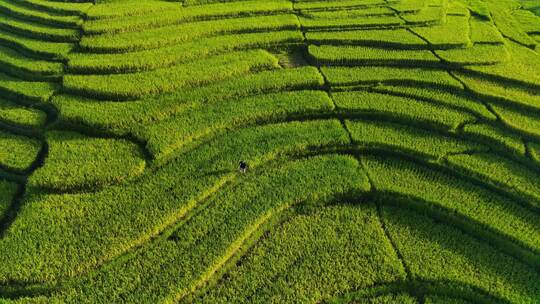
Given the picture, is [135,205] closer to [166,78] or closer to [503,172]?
[166,78]

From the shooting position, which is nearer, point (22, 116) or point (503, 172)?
point (503, 172)

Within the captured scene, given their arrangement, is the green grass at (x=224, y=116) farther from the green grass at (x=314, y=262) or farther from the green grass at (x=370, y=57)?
the green grass at (x=314, y=262)

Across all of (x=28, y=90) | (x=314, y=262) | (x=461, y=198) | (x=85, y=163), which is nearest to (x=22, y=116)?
(x=28, y=90)

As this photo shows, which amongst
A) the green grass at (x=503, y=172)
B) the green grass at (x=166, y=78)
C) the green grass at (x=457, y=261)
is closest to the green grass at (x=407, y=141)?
the green grass at (x=503, y=172)

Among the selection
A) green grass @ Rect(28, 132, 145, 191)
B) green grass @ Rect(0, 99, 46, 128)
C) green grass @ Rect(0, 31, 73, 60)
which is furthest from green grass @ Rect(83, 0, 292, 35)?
green grass @ Rect(28, 132, 145, 191)

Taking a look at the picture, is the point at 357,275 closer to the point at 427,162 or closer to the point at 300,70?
the point at 427,162

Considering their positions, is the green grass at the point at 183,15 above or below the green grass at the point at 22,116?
above

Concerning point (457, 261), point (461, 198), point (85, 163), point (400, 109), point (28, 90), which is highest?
point (400, 109)

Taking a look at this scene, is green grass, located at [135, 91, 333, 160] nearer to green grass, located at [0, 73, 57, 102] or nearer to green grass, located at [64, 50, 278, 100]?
green grass, located at [64, 50, 278, 100]
